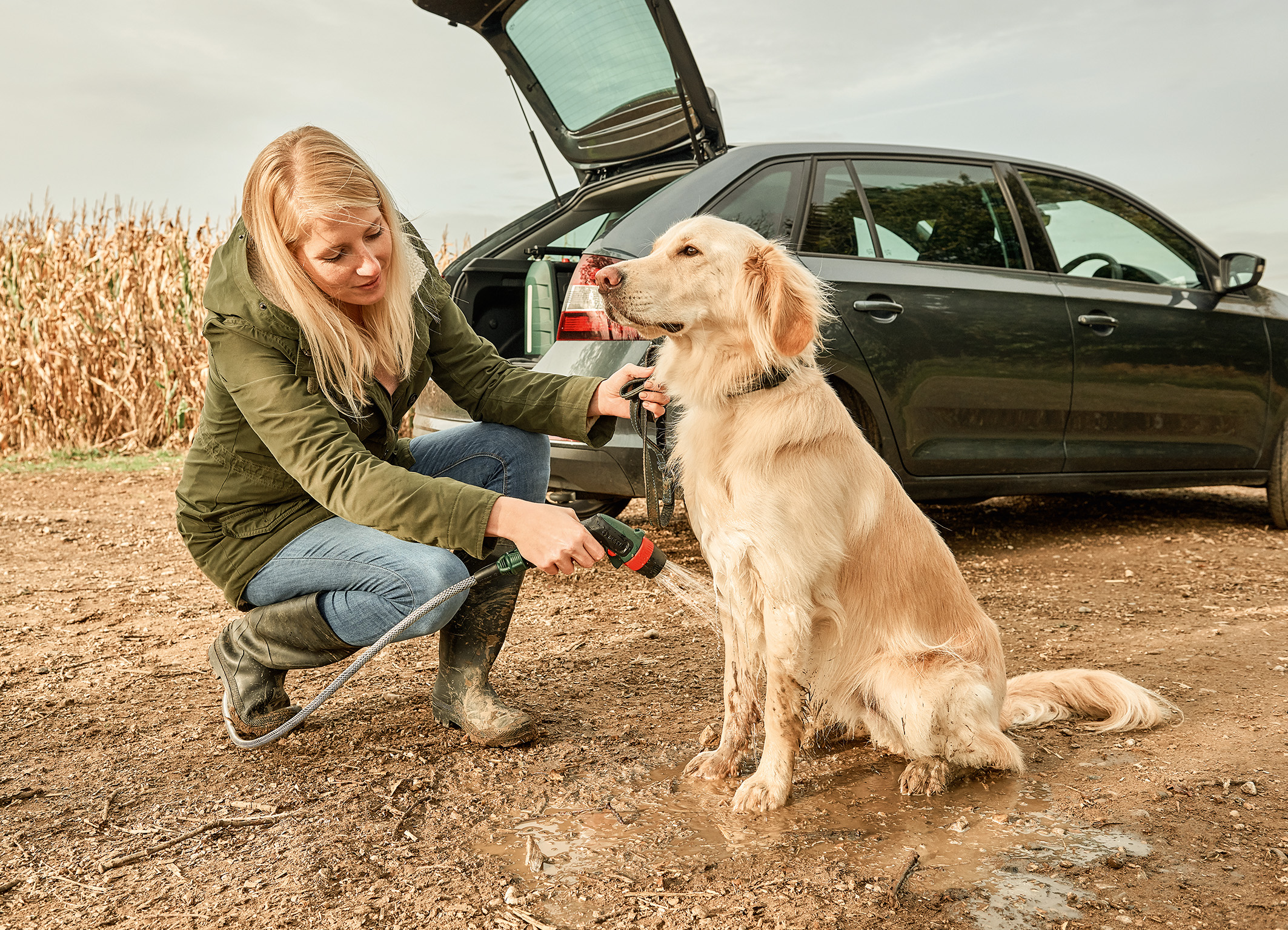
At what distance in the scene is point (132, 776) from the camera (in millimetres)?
2729

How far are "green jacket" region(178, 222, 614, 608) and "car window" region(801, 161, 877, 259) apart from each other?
2.01 metres

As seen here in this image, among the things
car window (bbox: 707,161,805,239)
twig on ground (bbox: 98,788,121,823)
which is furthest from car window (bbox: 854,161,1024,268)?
twig on ground (bbox: 98,788,121,823)

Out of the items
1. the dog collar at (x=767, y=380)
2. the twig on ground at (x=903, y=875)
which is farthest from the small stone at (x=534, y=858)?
the dog collar at (x=767, y=380)

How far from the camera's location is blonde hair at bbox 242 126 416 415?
8.35 feet

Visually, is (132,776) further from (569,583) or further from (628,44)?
(628,44)

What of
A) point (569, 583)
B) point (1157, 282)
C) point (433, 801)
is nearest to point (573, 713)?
point (433, 801)

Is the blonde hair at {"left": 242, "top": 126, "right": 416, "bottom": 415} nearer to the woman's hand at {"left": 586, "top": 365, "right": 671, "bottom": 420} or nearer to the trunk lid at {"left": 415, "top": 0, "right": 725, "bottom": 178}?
the woman's hand at {"left": 586, "top": 365, "right": 671, "bottom": 420}

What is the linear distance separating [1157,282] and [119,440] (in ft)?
32.3

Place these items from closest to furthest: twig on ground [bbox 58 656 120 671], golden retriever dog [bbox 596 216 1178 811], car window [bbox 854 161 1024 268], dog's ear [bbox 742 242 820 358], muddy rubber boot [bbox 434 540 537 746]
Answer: golden retriever dog [bbox 596 216 1178 811] → dog's ear [bbox 742 242 820 358] → muddy rubber boot [bbox 434 540 537 746] → twig on ground [bbox 58 656 120 671] → car window [bbox 854 161 1024 268]

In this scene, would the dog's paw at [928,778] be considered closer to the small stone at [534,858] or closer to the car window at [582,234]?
the small stone at [534,858]

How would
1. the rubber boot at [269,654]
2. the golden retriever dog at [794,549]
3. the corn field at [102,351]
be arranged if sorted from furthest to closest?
1. the corn field at [102,351]
2. the rubber boot at [269,654]
3. the golden retriever dog at [794,549]

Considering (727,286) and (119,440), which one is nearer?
(727,286)

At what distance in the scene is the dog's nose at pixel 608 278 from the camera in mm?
2727

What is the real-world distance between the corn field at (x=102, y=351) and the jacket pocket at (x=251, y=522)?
24.9 ft
